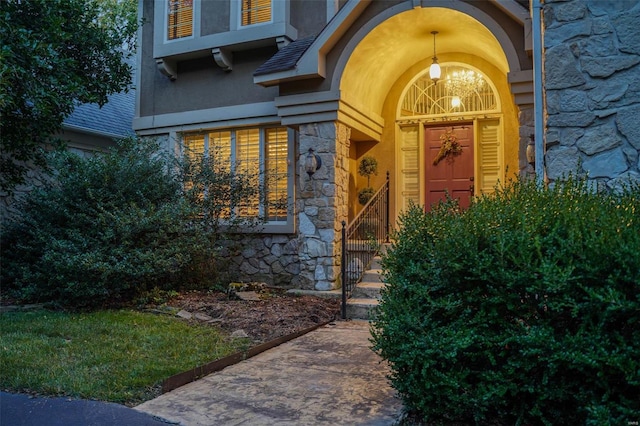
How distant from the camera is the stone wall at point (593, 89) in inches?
163

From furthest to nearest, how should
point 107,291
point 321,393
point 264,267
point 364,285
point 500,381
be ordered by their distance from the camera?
point 264,267, point 364,285, point 107,291, point 321,393, point 500,381

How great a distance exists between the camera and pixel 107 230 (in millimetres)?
6879

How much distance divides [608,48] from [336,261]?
4.94 meters

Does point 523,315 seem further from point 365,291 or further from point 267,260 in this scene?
point 267,260

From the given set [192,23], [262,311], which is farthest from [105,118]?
[262,311]

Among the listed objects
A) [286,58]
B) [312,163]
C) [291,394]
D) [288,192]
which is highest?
[286,58]

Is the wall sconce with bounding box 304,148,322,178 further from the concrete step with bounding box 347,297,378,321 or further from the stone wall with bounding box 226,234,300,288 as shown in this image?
the concrete step with bounding box 347,297,378,321

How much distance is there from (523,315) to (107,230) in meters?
5.59

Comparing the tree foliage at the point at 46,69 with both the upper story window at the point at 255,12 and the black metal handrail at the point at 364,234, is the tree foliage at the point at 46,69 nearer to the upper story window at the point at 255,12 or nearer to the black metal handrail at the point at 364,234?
the upper story window at the point at 255,12

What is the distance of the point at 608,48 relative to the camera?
4.20m

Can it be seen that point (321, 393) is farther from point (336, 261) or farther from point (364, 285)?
point (336, 261)

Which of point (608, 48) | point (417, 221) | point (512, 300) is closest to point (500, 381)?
point (512, 300)

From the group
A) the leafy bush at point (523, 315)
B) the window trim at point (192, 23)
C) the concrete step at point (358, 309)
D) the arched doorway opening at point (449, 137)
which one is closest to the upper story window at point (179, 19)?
the window trim at point (192, 23)

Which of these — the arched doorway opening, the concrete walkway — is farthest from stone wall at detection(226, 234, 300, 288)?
the concrete walkway
